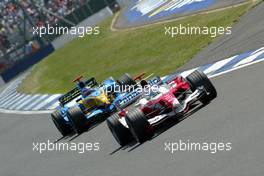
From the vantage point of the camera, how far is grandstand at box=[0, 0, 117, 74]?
1516 inches

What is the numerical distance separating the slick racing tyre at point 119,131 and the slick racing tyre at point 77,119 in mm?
2829

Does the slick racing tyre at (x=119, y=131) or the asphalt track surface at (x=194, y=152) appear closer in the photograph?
the asphalt track surface at (x=194, y=152)

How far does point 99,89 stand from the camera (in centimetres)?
1628

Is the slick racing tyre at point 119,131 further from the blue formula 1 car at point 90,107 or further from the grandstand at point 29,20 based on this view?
the grandstand at point 29,20

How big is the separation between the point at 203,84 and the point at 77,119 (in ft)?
12.8

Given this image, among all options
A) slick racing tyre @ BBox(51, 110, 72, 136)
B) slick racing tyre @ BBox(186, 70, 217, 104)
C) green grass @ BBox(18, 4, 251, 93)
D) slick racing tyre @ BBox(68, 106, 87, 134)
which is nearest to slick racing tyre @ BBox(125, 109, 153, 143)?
slick racing tyre @ BBox(186, 70, 217, 104)

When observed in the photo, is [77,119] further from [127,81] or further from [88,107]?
[127,81]

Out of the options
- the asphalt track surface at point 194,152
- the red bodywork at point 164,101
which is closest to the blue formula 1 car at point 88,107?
the asphalt track surface at point 194,152

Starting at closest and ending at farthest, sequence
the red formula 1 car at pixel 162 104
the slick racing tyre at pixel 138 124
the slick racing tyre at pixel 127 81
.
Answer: the slick racing tyre at pixel 138 124 < the red formula 1 car at pixel 162 104 < the slick racing tyre at pixel 127 81

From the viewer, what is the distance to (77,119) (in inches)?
609

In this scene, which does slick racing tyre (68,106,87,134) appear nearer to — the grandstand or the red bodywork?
the red bodywork

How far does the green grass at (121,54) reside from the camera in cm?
2090

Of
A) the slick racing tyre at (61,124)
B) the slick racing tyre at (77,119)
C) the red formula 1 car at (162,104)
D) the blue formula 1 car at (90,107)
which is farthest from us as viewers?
the slick racing tyre at (61,124)

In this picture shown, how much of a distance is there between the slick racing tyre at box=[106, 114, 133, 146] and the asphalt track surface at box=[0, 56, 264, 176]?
0.22 m
